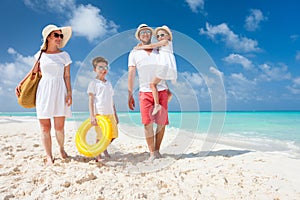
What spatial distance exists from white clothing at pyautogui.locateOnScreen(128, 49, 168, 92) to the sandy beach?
43.0 inches

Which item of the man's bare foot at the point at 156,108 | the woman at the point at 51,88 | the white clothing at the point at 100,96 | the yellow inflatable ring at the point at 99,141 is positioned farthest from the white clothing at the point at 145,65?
the woman at the point at 51,88

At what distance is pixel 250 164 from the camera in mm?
3059

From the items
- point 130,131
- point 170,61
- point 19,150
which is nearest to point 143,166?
point 170,61

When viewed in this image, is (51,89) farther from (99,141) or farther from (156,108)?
(156,108)

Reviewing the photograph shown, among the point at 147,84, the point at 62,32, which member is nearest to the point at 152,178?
the point at 147,84

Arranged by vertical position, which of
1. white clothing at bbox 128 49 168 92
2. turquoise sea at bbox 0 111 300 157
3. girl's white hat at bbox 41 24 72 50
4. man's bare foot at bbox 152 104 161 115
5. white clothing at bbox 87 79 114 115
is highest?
girl's white hat at bbox 41 24 72 50

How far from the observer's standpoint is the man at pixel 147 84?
11.0 ft

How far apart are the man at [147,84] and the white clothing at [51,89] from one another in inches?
38.5

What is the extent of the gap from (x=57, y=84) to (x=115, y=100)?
0.94m

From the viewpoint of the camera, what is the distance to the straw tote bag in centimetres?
312

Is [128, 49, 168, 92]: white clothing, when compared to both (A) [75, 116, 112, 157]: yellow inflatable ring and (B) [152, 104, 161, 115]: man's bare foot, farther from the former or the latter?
(A) [75, 116, 112, 157]: yellow inflatable ring

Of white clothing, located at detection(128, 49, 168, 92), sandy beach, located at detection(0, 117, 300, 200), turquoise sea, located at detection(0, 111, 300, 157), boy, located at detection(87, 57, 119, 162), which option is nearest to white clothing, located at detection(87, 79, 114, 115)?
boy, located at detection(87, 57, 119, 162)

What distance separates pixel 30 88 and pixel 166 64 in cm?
190

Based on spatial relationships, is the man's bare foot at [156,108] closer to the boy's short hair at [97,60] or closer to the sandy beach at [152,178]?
the sandy beach at [152,178]
